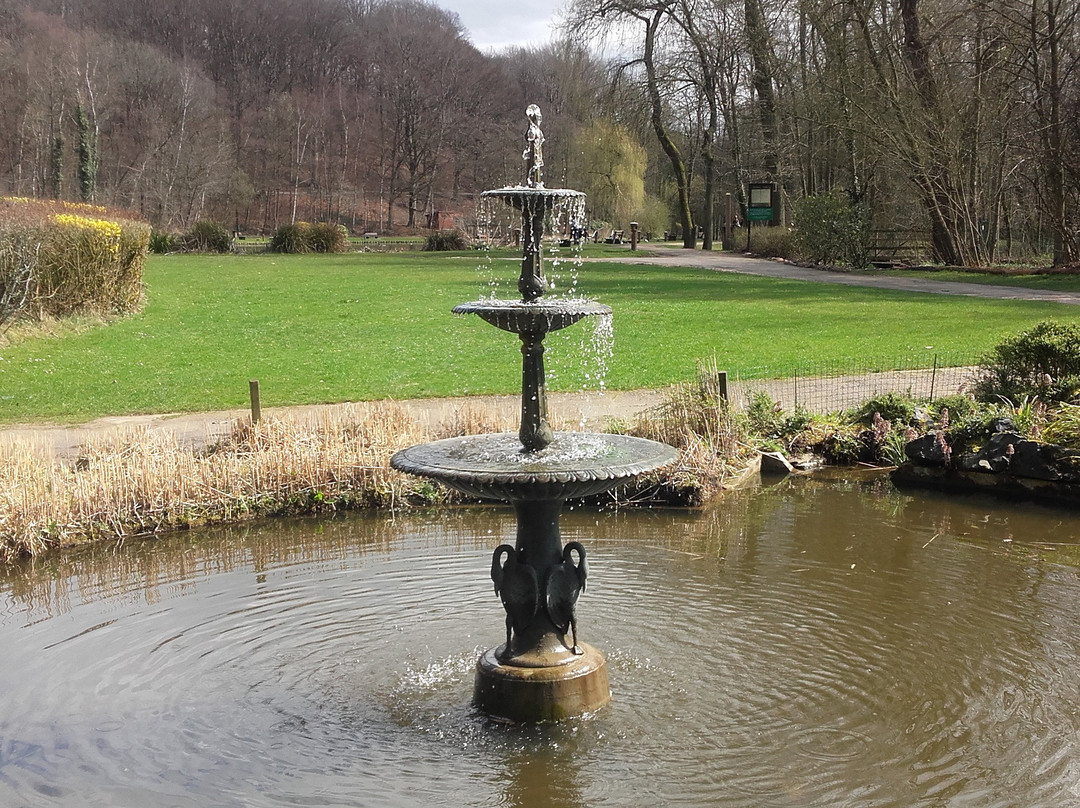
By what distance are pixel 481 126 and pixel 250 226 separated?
22.6 meters

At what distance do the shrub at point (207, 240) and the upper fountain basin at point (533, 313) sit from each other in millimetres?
52692

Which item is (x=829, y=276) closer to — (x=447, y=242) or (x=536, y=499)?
(x=447, y=242)

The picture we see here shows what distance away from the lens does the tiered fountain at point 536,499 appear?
572cm

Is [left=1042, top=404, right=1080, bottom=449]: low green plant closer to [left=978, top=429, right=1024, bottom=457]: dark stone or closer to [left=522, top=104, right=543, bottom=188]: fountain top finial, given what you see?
[left=978, top=429, right=1024, bottom=457]: dark stone

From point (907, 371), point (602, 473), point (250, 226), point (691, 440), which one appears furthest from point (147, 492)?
point (250, 226)

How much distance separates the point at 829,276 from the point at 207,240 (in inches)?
1326

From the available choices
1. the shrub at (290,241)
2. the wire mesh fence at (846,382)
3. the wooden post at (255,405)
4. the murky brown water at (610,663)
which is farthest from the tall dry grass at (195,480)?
the shrub at (290,241)

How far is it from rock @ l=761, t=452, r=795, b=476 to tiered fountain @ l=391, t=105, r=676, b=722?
18.0ft

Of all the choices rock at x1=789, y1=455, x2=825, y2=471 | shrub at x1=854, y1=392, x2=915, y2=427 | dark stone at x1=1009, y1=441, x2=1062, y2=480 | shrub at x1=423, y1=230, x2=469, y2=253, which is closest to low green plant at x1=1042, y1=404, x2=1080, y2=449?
dark stone at x1=1009, y1=441, x2=1062, y2=480

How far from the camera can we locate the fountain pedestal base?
588 centimetres

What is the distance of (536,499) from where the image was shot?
5777 millimetres

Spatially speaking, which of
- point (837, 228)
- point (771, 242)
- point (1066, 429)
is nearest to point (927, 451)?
point (1066, 429)

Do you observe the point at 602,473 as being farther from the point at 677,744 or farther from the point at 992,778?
the point at 992,778

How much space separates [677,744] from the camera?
563 cm
